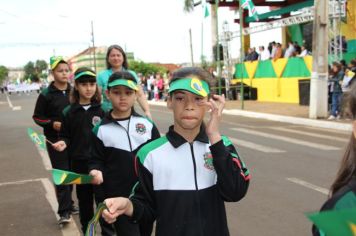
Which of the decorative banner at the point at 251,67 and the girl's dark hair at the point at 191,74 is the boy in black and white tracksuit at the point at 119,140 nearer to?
the girl's dark hair at the point at 191,74

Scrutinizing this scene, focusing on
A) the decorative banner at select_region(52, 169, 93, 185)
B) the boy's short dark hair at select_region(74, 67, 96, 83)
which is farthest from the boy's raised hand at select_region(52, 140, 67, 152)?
the decorative banner at select_region(52, 169, 93, 185)

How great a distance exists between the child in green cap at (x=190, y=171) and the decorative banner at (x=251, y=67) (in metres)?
26.3

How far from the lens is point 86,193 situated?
461cm

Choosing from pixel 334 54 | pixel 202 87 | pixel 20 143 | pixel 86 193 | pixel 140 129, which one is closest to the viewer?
pixel 202 87

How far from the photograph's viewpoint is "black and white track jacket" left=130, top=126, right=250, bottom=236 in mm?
2309

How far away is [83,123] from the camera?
15.1ft

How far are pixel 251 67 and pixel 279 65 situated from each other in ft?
11.5

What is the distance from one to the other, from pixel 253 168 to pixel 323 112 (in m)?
8.56

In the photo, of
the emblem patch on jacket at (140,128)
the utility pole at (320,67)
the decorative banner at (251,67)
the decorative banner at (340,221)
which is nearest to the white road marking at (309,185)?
the emblem patch on jacket at (140,128)

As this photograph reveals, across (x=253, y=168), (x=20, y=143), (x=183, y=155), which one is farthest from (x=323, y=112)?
(x=183, y=155)

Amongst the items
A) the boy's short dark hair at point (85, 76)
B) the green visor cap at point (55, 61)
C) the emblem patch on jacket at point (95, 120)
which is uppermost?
the green visor cap at point (55, 61)

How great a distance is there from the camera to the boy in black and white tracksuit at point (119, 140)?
12.0ft

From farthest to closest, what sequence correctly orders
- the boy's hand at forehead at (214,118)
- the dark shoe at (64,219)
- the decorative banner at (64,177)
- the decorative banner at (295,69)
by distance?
1. the decorative banner at (295,69)
2. the dark shoe at (64,219)
3. the decorative banner at (64,177)
4. the boy's hand at forehead at (214,118)

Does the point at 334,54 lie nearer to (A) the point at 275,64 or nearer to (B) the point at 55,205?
(A) the point at 275,64
